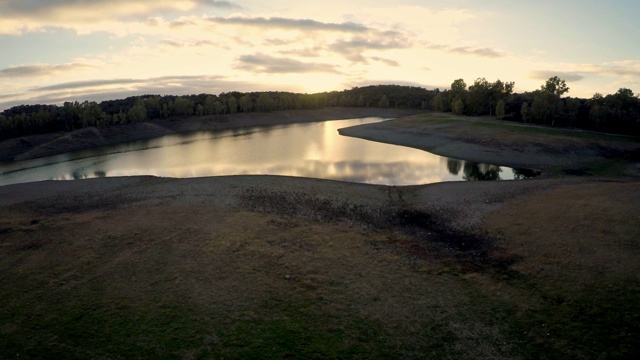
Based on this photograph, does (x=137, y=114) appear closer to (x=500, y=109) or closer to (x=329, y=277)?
(x=500, y=109)

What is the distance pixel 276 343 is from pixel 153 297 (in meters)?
8.31

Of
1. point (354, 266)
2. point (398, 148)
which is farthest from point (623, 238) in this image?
point (398, 148)

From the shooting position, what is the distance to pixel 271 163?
64562 millimetres

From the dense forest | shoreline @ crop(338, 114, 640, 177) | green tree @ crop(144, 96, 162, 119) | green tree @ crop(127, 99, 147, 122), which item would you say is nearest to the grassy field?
shoreline @ crop(338, 114, 640, 177)

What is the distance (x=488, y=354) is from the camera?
50.5 ft

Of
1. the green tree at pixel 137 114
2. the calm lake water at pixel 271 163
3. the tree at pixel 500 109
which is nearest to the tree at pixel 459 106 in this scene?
the tree at pixel 500 109

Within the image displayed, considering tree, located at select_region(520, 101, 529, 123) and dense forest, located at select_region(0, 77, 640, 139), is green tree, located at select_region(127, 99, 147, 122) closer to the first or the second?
dense forest, located at select_region(0, 77, 640, 139)

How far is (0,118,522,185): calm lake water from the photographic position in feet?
179

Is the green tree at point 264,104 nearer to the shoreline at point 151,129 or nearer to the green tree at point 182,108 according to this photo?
the shoreline at point 151,129

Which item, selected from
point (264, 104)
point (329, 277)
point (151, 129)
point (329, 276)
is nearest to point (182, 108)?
point (151, 129)

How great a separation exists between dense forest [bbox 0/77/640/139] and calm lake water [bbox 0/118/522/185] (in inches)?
1550

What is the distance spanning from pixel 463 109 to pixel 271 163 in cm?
9250

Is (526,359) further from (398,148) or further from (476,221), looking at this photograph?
(398,148)

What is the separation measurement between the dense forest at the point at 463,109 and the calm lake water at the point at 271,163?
39.4 meters
